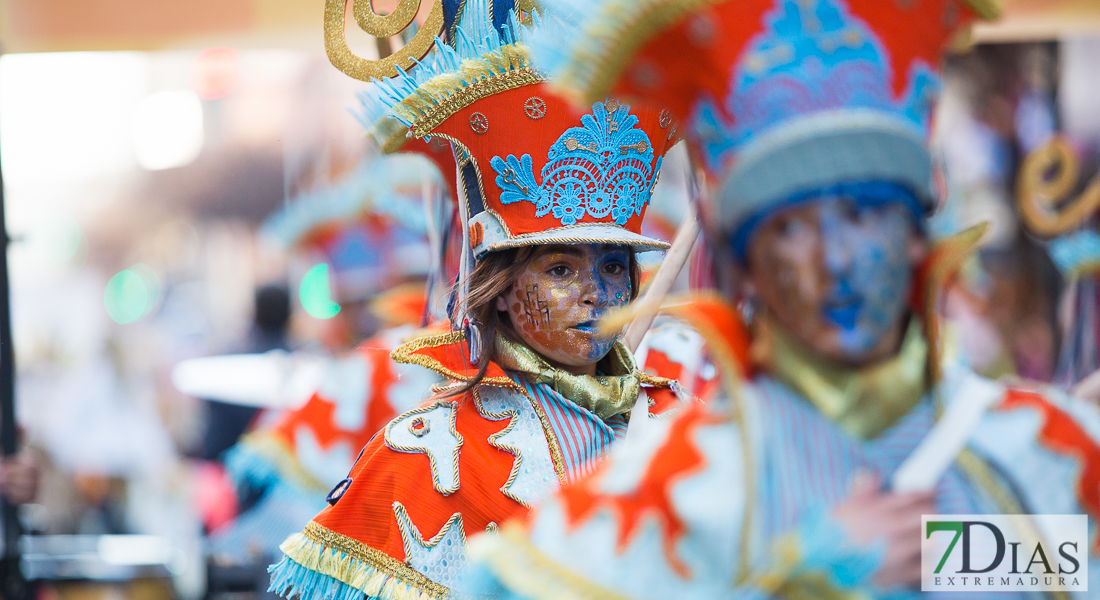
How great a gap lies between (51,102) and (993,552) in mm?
9692

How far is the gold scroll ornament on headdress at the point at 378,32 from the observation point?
9.05ft

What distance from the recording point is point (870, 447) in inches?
62.2

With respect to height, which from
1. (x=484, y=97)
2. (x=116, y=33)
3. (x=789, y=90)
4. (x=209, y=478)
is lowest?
(x=209, y=478)

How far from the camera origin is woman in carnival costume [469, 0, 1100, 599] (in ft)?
4.93

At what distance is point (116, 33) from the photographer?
4.32 m

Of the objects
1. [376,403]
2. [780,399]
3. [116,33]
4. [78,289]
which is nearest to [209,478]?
[376,403]

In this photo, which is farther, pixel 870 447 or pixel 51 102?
pixel 51 102

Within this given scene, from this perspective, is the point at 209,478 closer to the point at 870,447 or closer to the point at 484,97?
the point at 484,97

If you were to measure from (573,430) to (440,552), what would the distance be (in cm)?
43

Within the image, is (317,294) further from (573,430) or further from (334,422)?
(573,430)

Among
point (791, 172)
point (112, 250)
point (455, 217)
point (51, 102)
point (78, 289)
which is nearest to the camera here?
point (791, 172)

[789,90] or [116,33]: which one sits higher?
[116,33]

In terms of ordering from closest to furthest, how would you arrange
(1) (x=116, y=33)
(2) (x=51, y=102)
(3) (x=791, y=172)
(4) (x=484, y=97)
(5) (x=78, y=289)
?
(3) (x=791, y=172) → (4) (x=484, y=97) → (1) (x=116, y=33) → (2) (x=51, y=102) → (5) (x=78, y=289)

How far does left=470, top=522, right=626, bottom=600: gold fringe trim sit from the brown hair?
964 mm
